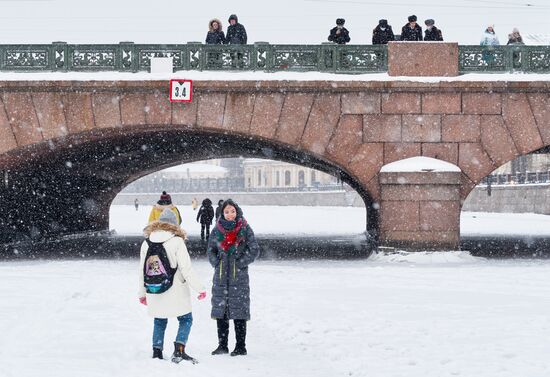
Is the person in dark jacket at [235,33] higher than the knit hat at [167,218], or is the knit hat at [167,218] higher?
the person in dark jacket at [235,33]

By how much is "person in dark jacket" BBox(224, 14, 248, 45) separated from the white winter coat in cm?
1123

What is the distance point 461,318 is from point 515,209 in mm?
43468

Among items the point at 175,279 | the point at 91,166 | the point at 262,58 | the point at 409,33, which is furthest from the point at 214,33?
the point at 175,279

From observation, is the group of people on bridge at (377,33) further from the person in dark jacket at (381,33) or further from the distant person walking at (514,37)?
the distant person walking at (514,37)

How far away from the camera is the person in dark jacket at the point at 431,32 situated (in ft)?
58.8

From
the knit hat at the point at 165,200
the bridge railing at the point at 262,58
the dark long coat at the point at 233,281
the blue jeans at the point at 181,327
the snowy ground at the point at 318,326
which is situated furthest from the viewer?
the bridge railing at the point at 262,58

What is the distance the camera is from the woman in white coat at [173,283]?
7121 millimetres

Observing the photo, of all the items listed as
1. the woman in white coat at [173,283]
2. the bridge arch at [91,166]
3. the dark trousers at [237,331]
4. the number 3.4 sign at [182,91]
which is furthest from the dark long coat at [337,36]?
the woman in white coat at [173,283]

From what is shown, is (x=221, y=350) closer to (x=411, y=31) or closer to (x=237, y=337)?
(x=237, y=337)

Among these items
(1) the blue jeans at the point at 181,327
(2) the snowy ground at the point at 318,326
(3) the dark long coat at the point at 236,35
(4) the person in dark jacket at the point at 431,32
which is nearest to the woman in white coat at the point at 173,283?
(1) the blue jeans at the point at 181,327

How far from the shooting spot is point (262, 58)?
17609 mm

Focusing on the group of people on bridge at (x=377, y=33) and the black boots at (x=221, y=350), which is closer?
the black boots at (x=221, y=350)

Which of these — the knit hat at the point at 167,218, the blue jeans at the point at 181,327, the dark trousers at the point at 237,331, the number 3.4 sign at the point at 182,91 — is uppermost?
the number 3.4 sign at the point at 182,91

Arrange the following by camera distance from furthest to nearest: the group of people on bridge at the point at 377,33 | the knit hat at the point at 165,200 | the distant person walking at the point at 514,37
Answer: the distant person walking at the point at 514,37
the group of people on bridge at the point at 377,33
the knit hat at the point at 165,200
